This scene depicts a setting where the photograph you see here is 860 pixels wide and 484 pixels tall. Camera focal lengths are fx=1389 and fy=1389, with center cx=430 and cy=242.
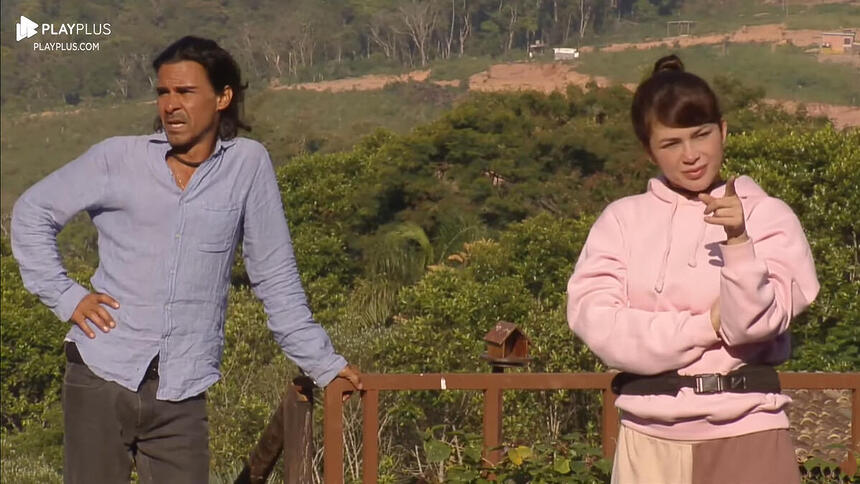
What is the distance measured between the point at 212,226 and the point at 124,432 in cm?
46

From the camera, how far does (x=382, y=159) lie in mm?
15258

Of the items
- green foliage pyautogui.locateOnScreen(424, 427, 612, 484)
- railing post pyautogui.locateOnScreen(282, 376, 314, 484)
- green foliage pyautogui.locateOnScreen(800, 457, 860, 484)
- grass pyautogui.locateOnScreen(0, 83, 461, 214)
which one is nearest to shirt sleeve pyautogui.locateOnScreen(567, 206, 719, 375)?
railing post pyautogui.locateOnScreen(282, 376, 314, 484)

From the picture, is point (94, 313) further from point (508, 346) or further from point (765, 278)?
point (508, 346)

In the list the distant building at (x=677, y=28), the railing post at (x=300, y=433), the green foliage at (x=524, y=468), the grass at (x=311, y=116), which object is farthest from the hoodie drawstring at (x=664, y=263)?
the grass at (x=311, y=116)

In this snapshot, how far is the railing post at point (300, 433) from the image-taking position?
3373mm

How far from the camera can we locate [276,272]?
10.0 feet

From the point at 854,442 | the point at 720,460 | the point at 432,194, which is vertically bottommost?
the point at 432,194

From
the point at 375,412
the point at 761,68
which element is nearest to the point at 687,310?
the point at 375,412

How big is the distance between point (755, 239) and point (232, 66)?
132 cm

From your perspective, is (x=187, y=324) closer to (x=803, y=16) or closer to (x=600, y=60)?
(x=803, y=16)

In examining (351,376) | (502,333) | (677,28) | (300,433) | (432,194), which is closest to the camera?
(351,376)

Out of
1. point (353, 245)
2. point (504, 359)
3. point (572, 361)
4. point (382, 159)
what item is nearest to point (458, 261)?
point (353, 245)

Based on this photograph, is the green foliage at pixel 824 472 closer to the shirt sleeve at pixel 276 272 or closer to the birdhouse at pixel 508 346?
the birdhouse at pixel 508 346

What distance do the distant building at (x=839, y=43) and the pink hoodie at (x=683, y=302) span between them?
11800 mm
